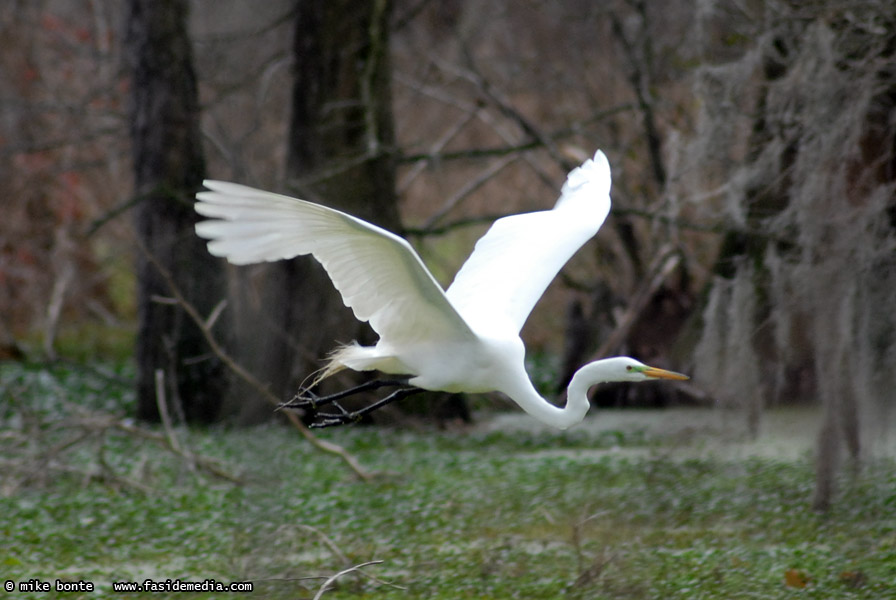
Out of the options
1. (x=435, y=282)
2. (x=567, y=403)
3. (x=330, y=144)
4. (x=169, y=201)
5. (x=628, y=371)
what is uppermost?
(x=330, y=144)

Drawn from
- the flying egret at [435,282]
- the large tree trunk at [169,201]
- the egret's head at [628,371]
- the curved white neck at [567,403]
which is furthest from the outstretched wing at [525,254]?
the large tree trunk at [169,201]

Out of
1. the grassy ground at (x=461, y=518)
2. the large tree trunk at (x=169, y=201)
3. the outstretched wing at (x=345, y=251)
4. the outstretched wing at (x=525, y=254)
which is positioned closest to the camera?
the outstretched wing at (x=345, y=251)

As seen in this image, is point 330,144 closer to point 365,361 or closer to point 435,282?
point 365,361

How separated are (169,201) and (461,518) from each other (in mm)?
4246

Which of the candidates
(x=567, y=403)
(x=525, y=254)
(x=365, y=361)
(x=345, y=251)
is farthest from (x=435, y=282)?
(x=525, y=254)

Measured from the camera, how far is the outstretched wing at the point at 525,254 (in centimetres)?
452

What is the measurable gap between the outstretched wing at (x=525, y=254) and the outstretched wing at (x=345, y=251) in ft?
1.17

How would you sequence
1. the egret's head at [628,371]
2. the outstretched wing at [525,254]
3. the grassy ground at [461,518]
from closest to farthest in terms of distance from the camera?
the egret's head at [628,371] < the grassy ground at [461,518] < the outstretched wing at [525,254]

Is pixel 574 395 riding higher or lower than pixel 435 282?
lower

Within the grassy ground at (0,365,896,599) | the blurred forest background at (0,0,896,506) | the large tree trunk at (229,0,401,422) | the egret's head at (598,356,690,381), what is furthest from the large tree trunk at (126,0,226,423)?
the egret's head at (598,356,690,381)

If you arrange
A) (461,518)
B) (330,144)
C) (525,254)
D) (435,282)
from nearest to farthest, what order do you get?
(435,282)
(525,254)
(461,518)
(330,144)

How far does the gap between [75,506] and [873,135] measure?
180 inches

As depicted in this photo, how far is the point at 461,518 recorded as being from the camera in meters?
5.59

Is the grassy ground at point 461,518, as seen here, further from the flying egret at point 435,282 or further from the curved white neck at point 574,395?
the flying egret at point 435,282
